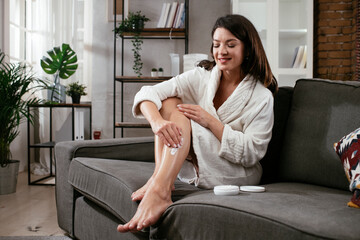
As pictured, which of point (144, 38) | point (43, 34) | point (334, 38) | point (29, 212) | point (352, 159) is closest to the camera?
point (352, 159)

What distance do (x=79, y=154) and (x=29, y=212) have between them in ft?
2.72

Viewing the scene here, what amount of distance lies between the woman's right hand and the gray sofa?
0.58ft

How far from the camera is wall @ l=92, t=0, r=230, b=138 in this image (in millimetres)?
3924

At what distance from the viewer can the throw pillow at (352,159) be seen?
113 cm

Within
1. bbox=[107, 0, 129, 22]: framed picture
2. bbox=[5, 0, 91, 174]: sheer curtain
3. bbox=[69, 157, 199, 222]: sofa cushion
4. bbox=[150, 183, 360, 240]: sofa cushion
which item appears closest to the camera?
bbox=[150, 183, 360, 240]: sofa cushion

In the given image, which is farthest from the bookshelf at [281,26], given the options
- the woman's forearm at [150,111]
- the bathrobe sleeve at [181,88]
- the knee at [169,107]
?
the woman's forearm at [150,111]

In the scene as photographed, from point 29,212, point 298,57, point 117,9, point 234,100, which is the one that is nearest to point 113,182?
point 234,100

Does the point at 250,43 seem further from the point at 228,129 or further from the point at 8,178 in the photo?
the point at 8,178

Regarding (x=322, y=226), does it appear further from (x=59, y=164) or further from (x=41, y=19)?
(x=41, y=19)

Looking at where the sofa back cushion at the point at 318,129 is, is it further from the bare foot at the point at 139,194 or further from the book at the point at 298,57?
the book at the point at 298,57

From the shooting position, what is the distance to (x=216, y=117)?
1627mm

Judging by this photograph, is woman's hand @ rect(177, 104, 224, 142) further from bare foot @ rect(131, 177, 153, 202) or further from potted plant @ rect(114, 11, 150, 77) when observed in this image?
potted plant @ rect(114, 11, 150, 77)

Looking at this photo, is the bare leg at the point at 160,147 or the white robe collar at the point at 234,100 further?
the white robe collar at the point at 234,100

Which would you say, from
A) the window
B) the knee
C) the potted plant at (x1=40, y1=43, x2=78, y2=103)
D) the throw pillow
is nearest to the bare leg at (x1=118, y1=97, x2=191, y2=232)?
the knee
